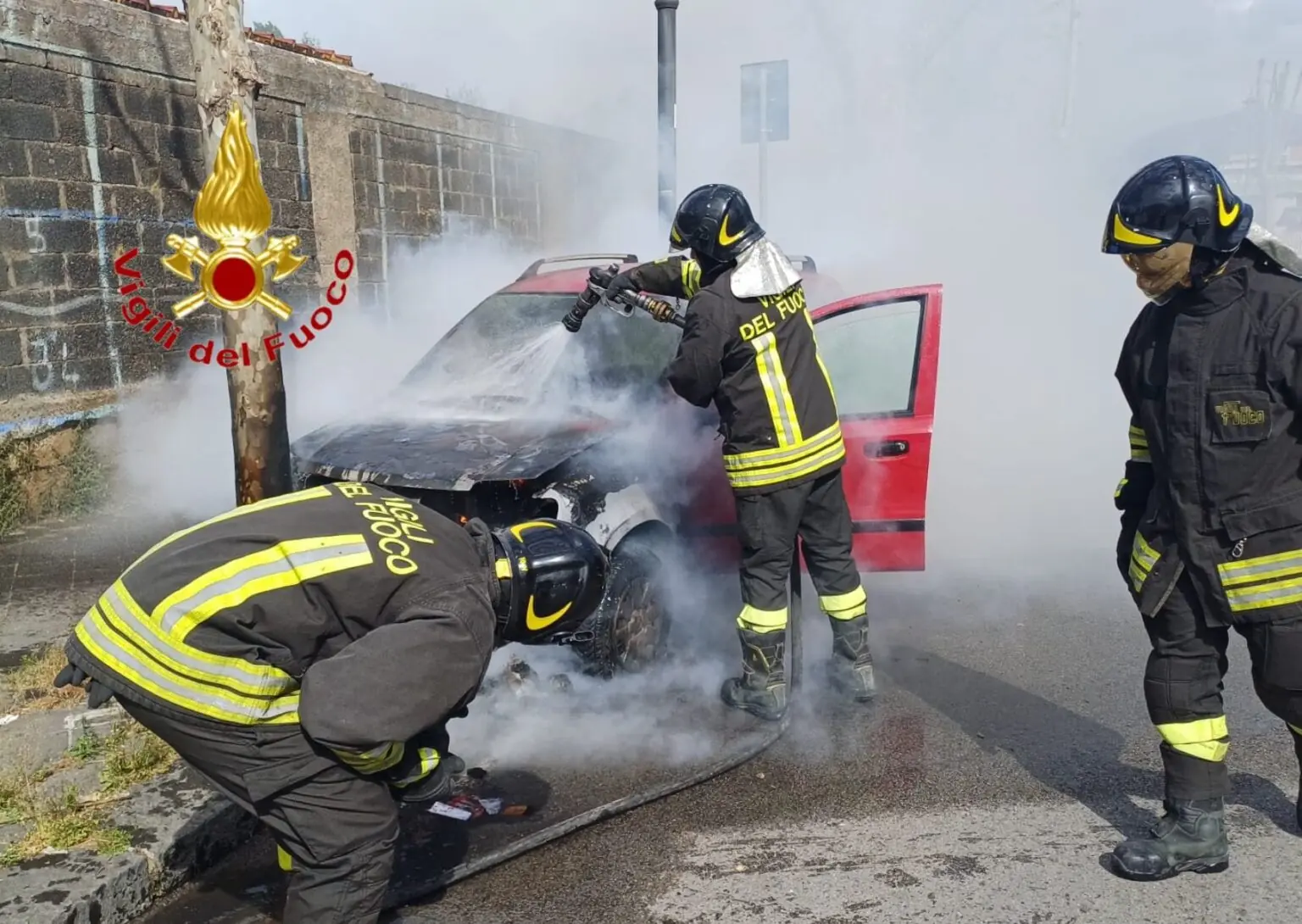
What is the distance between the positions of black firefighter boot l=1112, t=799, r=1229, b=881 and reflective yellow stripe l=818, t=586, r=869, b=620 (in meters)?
1.39

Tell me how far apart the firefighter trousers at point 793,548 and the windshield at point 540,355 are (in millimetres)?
1008

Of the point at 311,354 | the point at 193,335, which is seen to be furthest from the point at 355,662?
the point at 311,354

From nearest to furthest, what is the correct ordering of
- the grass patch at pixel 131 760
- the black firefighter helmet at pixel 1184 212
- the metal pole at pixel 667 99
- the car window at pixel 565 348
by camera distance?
the black firefighter helmet at pixel 1184 212 → the grass patch at pixel 131 760 → the car window at pixel 565 348 → the metal pole at pixel 667 99

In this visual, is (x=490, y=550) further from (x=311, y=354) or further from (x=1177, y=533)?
(x=311, y=354)

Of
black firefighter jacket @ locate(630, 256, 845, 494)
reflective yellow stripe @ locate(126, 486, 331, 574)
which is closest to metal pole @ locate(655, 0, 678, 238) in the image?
black firefighter jacket @ locate(630, 256, 845, 494)

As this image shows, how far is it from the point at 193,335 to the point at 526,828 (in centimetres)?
576

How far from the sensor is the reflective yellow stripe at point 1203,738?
2.95 meters

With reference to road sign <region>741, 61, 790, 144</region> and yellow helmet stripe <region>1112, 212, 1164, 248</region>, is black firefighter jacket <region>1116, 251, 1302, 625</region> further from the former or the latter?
road sign <region>741, 61, 790, 144</region>

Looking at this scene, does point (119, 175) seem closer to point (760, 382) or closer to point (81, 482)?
point (81, 482)

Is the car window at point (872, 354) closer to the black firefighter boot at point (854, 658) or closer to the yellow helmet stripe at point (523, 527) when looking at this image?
the black firefighter boot at point (854, 658)

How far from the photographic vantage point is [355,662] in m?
2.04

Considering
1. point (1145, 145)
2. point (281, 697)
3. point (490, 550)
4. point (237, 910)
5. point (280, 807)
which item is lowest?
point (237, 910)

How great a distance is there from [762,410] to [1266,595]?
1.75 meters

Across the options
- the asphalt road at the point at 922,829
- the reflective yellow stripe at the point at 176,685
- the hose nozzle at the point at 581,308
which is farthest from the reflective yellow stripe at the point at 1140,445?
the reflective yellow stripe at the point at 176,685
